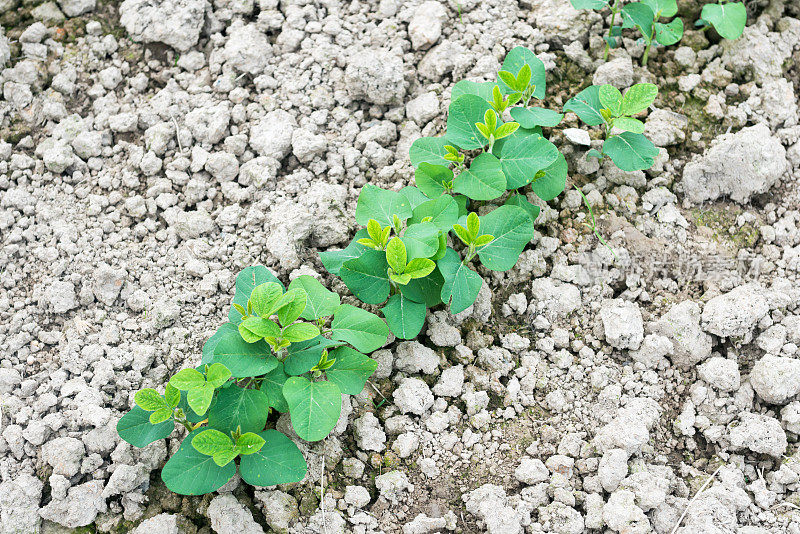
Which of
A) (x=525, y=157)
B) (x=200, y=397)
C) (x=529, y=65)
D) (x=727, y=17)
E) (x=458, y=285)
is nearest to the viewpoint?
(x=200, y=397)

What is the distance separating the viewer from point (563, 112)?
281 centimetres

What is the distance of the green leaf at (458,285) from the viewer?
226 cm

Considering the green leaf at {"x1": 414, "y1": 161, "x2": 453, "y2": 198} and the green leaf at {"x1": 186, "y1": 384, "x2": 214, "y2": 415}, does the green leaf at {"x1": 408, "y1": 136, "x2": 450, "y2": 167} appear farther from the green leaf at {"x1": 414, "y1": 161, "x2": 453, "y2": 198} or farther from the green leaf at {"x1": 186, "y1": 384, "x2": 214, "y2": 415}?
the green leaf at {"x1": 186, "y1": 384, "x2": 214, "y2": 415}

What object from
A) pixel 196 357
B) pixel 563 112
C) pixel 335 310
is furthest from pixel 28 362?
pixel 563 112

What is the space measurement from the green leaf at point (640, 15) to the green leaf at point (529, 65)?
51 centimetres

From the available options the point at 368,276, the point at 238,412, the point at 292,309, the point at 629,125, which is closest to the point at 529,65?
the point at 629,125

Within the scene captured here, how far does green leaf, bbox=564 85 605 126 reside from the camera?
266 cm

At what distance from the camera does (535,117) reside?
2.65 metres

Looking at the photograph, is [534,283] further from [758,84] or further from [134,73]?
[134,73]

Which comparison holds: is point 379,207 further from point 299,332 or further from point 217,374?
point 217,374

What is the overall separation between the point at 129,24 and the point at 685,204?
2618 mm

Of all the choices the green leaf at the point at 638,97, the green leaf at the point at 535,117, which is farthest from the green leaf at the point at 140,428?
the green leaf at the point at 638,97

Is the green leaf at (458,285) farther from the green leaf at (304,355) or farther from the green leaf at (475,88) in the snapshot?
the green leaf at (475,88)

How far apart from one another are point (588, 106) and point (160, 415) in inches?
79.8
